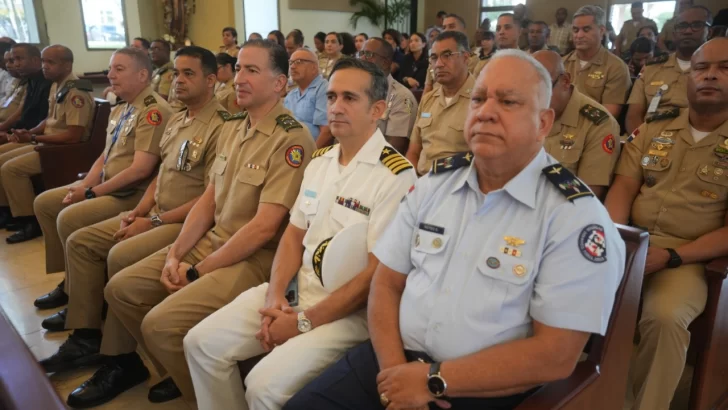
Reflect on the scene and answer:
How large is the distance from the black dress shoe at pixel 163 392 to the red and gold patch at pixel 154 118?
133 cm

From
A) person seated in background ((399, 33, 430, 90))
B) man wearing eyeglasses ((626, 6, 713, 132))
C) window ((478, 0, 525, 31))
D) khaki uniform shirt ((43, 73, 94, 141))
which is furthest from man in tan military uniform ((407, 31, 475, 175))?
window ((478, 0, 525, 31))

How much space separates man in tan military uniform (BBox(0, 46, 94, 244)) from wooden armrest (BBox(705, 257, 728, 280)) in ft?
12.3

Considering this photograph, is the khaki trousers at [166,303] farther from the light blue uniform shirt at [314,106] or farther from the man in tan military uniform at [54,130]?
the man in tan military uniform at [54,130]

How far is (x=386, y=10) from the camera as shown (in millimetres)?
10141

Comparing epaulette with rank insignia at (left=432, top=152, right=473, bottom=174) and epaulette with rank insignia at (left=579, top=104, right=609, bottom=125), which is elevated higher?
epaulette with rank insignia at (left=579, top=104, right=609, bottom=125)

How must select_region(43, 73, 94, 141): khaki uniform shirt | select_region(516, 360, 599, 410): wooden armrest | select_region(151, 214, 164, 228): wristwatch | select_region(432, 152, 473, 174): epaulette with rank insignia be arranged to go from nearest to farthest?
select_region(516, 360, 599, 410): wooden armrest, select_region(432, 152, 473, 174): epaulette with rank insignia, select_region(151, 214, 164, 228): wristwatch, select_region(43, 73, 94, 141): khaki uniform shirt

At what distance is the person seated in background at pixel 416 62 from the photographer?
243 inches

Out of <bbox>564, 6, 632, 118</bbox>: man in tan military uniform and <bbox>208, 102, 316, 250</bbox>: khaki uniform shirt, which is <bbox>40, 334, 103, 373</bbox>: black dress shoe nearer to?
<bbox>208, 102, 316, 250</bbox>: khaki uniform shirt

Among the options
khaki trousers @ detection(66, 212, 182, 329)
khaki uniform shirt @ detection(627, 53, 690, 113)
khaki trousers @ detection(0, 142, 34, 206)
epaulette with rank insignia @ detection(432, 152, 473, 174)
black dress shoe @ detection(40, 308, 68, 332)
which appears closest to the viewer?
epaulette with rank insignia @ detection(432, 152, 473, 174)

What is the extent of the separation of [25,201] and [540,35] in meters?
4.56

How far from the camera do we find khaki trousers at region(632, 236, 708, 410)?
4.91ft

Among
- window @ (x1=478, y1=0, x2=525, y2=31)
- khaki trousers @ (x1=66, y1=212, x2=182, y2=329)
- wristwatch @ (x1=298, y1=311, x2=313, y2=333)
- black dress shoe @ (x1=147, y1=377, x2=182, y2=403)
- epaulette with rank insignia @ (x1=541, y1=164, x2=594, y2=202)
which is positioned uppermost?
window @ (x1=478, y1=0, x2=525, y2=31)

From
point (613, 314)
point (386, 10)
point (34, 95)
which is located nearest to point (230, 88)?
point (34, 95)

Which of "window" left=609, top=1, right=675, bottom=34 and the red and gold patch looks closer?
the red and gold patch
